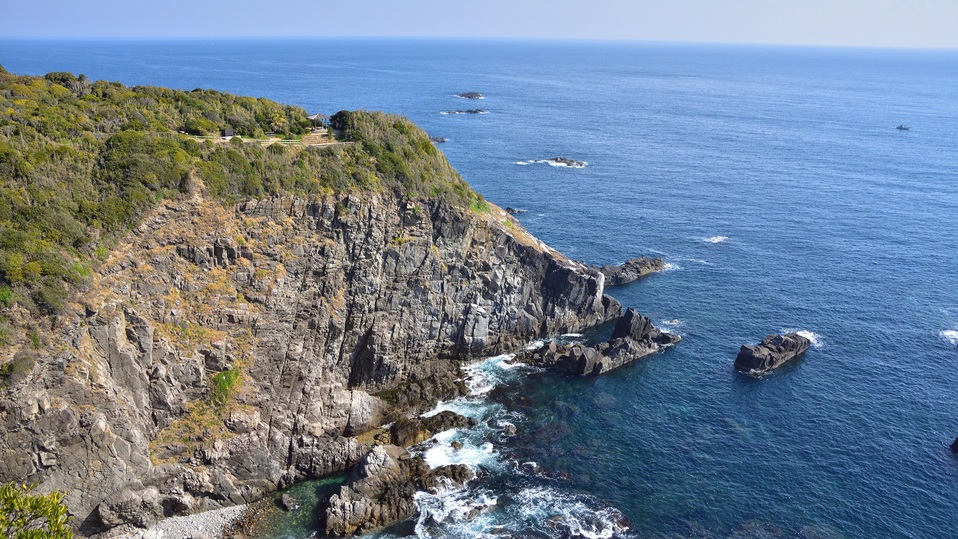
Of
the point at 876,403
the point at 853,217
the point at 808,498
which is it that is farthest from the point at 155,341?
the point at 853,217

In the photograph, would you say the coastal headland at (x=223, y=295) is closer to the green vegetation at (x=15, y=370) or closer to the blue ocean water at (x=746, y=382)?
the green vegetation at (x=15, y=370)

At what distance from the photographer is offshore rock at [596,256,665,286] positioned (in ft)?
312

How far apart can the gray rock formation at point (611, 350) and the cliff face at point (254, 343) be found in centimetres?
430

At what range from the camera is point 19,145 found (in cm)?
5544

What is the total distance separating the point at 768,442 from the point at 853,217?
77.3 m

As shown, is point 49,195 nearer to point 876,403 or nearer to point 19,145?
point 19,145

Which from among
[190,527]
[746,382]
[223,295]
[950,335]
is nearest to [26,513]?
[190,527]

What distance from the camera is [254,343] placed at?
58281mm

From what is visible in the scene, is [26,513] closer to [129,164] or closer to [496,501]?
[496,501]

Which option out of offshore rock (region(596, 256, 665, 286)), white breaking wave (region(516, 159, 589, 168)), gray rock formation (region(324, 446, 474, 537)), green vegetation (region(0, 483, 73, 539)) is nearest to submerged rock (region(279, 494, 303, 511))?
gray rock formation (region(324, 446, 474, 537))

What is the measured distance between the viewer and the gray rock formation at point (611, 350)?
238 feet

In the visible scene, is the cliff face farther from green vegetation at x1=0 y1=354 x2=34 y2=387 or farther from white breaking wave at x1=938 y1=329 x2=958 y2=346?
white breaking wave at x1=938 y1=329 x2=958 y2=346

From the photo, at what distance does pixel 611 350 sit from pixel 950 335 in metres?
44.0

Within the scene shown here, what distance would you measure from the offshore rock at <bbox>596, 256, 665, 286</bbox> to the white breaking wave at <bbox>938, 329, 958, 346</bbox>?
36676 millimetres
